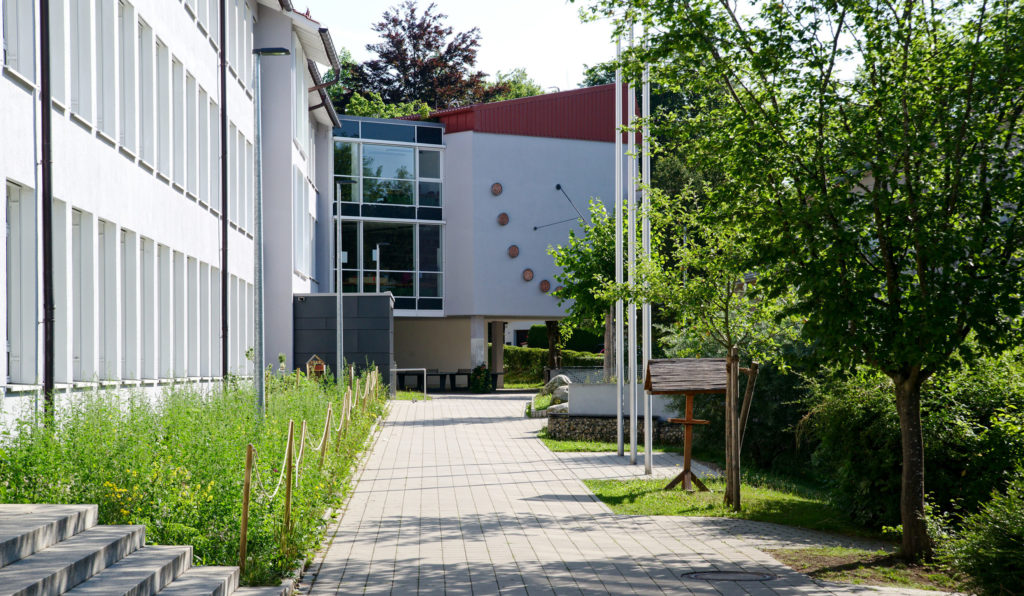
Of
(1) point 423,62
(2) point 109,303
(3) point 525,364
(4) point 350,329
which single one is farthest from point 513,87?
(2) point 109,303

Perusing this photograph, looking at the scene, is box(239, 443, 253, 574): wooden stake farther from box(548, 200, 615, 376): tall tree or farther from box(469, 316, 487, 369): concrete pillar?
box(469, 316, 487, 369): concrete pillar

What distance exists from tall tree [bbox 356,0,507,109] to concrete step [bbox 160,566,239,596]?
47004mm

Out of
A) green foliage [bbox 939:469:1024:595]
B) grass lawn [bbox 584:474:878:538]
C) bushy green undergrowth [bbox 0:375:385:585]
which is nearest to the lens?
green foliage [bbox 939:469:1024:595]

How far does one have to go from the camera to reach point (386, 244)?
4131cm

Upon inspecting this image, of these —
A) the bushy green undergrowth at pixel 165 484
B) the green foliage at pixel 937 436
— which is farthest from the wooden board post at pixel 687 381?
the bushy green undergrowth at pixel 165 484

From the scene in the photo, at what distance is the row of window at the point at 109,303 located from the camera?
11766mm

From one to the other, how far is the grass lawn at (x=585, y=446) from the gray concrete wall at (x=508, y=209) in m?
19.2

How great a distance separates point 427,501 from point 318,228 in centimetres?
2764

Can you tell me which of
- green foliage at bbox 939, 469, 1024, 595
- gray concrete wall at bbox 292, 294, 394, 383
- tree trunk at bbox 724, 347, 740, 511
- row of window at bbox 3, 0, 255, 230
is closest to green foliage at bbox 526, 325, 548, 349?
gray concrete wall at bbox 292, 294, 394, 383

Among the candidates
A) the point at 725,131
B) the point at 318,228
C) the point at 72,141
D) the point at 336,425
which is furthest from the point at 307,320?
the point at 725,131

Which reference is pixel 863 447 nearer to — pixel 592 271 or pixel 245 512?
pixel 245 512

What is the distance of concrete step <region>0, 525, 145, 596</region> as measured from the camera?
6.30 meters

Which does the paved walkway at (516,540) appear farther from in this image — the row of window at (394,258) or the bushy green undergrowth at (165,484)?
the row of window at (394,258)

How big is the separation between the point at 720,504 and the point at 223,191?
13.4m
